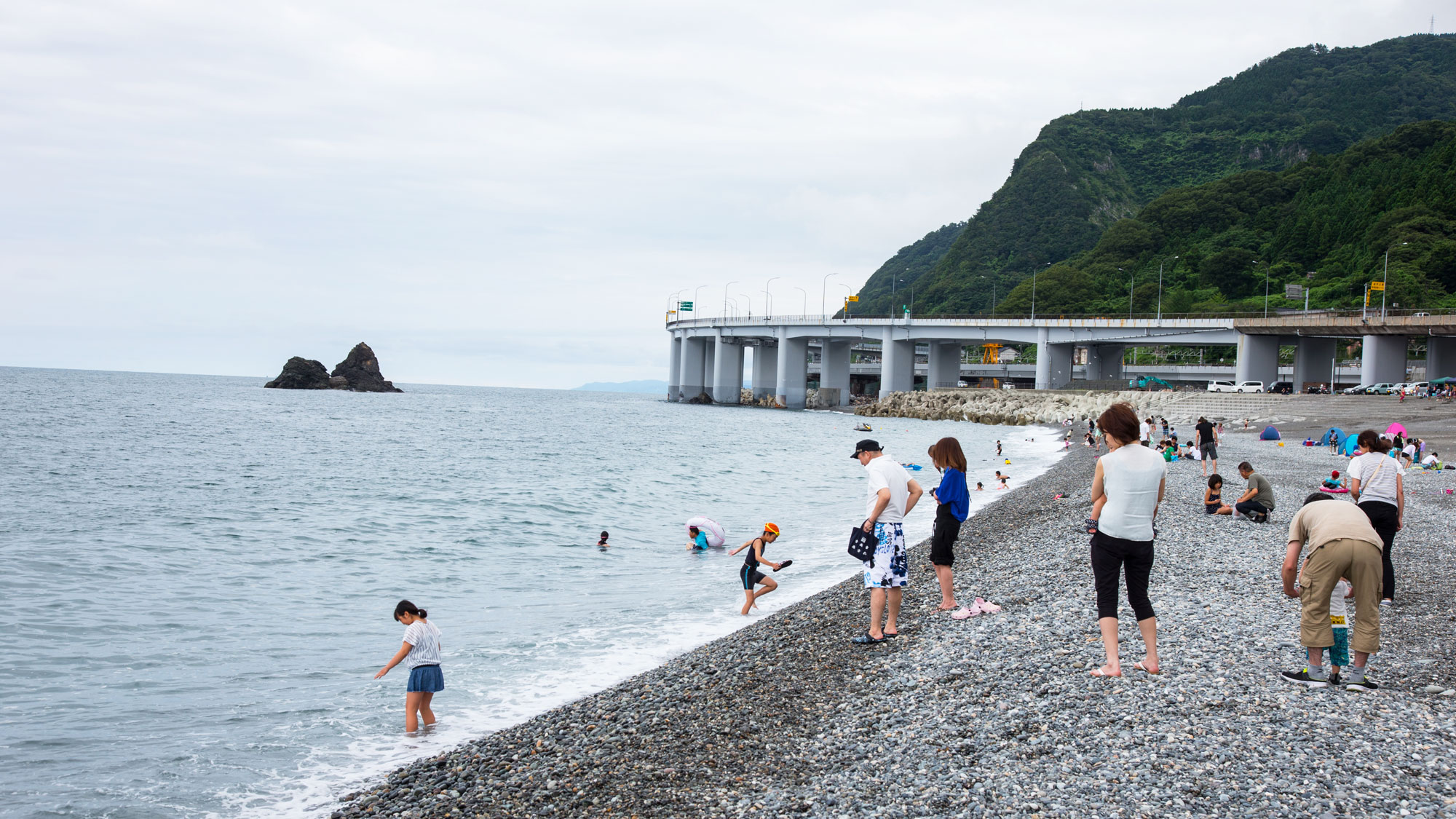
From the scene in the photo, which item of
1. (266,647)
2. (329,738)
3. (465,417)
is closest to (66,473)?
(266,647)

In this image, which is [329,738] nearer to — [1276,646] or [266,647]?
[266,647]

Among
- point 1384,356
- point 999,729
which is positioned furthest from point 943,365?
point 999,729

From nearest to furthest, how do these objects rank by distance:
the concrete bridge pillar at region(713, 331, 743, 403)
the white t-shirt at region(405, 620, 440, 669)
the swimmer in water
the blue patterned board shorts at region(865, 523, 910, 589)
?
the blue patterned board shorts at region(865, 523, 910, 589) → the white t-shirt at region(405, 620, 440, 669) → the swimmer in water → the concrete bridge pillar at region(713, 331, 743, 403)

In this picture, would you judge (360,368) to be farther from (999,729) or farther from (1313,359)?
(999,729)

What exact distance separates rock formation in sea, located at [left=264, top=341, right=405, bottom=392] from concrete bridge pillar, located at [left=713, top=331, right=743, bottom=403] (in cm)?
6166

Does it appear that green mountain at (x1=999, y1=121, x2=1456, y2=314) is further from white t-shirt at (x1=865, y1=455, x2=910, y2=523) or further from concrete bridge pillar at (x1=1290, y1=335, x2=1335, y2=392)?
white t-shirt at (x1=865, y1=455, x2=910, y2=523)

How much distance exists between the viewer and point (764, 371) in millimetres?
133500

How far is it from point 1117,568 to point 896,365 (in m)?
98.3

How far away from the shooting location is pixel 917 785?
5375 mm

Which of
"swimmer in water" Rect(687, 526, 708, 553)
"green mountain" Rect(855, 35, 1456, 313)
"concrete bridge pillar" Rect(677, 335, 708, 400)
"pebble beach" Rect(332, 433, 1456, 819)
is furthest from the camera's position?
"green mountain" Rect(855, 35, 1456, 313)

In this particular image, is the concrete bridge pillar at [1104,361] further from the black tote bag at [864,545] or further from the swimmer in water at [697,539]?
the black tote bag at [864,545]

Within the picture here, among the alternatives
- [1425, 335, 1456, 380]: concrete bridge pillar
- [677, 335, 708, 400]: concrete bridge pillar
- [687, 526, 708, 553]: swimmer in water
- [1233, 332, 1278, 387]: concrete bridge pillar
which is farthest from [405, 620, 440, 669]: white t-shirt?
[677, 335, 708, 400]: concrete bridge pillar

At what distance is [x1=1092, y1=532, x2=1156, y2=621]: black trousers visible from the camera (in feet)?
20.7

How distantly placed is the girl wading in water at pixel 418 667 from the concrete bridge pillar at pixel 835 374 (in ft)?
366
